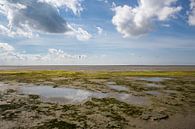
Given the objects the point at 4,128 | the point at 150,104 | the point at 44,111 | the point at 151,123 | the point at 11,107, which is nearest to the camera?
the point at 4,128

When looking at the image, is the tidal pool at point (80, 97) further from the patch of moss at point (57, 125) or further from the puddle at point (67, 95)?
the patch of moss at point (57, 125)

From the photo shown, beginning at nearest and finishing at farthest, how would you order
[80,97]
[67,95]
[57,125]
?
[57,125] → [80,97] → [67,95]

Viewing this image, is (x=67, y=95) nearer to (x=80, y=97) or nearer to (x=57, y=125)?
(x=80, y=97)

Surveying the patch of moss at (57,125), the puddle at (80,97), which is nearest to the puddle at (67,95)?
the puddle at (80,97)

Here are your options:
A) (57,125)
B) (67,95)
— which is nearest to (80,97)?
(67,95)

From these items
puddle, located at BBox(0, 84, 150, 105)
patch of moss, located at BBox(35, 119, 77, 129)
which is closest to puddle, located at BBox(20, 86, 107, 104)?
puddle, located at BBox(0, 84, 150, 105)

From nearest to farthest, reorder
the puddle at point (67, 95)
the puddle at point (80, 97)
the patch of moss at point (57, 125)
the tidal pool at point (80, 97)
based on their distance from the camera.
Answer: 1. the patch of moss at point (57, 125)
2. the puddle at point (80, 97)
3. the tidal pool at point (80, 97)
4. the puddle at point (67, 95)

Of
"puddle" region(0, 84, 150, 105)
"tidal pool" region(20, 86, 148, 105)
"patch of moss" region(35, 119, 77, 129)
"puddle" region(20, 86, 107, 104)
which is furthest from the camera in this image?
"puddle" region(20, 86, 107, 104)

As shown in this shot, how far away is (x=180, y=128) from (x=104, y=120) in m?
5.45

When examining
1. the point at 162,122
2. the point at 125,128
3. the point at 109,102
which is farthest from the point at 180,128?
the point at 109,102

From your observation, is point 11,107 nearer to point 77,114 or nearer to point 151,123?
point 77,114

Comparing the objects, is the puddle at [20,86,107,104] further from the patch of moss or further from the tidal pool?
the patch of moss

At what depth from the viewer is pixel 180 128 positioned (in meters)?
15.3

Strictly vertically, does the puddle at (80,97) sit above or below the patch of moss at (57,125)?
above
